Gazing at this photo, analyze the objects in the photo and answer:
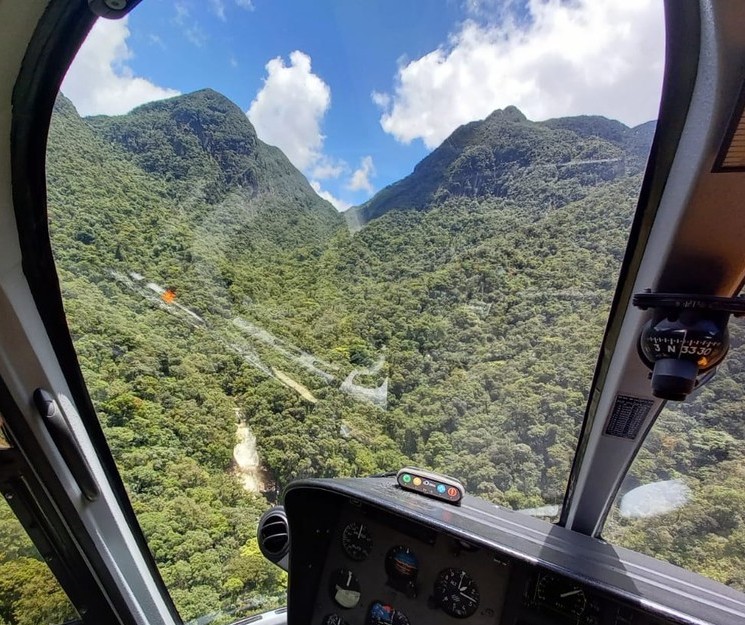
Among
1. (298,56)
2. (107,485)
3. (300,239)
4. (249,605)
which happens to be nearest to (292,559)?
(249,605)

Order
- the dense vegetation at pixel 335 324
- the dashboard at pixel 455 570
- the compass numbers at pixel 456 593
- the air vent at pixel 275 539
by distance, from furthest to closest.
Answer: the air vent at pixel 275 539 < the compass numbers at pixel 456 593 < the dense vegetation at pixel 335 324 < the dashboard at pixel 455 570

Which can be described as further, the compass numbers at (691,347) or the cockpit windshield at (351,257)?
the cockpit windshield at (351,257)

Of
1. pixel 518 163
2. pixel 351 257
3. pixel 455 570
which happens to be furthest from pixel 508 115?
pixel 455 570

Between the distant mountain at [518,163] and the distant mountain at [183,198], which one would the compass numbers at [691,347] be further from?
the distant mountain at [183,198]

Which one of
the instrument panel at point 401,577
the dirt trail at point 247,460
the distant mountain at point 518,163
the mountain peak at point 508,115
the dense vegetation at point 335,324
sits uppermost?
the mountain peak at point 508,115

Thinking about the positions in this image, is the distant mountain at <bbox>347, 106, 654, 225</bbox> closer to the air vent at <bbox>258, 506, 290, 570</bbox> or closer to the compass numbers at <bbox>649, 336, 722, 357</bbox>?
the compass numbers at <bbox>649, 336, 722, 357</bbox>

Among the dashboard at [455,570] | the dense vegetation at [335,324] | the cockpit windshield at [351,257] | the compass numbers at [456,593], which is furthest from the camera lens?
the compass numbers at [456,593]

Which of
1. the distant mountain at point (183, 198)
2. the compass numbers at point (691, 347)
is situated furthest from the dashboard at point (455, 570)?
the distant mountain at point (183, 198)

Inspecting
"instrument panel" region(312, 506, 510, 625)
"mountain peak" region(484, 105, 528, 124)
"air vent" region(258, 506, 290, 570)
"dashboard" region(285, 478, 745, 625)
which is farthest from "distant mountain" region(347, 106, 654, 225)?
"air vent" region(258, 506, 290, 570)
